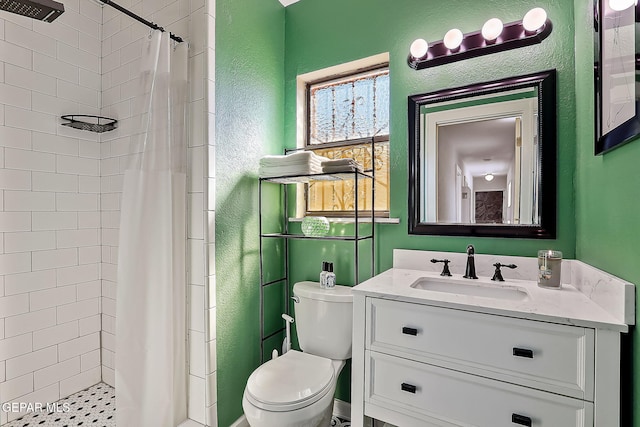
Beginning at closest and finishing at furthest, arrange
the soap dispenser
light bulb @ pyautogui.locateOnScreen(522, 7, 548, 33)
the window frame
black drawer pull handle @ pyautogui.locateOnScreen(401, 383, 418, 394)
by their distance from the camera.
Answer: black drawer pull handle @ pyautogui.locateOnScreen(401, 383, 418, 394), light bulb @ pyautogui.locateOnScreen(522, 7, 548, 33), the soap dispenser, the window frame

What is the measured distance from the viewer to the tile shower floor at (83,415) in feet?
5.84

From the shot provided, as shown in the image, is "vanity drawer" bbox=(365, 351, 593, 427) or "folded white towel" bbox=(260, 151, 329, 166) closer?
"vanity drawer" bbox=(365, 351, 593, 427)

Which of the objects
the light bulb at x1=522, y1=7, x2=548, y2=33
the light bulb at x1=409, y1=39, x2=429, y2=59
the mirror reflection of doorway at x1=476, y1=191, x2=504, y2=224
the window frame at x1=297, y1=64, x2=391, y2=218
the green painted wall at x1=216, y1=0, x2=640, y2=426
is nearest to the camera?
the green painted wall at x1=216, y1=0, x2=640, y2=426

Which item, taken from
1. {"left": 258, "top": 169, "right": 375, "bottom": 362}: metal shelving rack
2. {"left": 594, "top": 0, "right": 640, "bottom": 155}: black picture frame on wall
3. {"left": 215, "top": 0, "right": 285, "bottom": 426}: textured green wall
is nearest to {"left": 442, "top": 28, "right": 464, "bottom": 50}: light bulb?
{"left": 594, "top": 0, "right": 640, "bottom": 155}: black picture frame on wall

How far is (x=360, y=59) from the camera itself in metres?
1.96

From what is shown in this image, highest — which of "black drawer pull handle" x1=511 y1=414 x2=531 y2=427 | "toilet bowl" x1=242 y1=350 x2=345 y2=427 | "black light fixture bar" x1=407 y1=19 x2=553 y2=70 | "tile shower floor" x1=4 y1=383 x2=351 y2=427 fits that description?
"black light fixture bar" x1=407 y1=19 x2=553 y2=70

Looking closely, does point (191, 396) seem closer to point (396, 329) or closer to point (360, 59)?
point (396, 329)

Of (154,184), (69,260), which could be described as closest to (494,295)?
(154,184)

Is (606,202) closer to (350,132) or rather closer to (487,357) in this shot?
(487,357)

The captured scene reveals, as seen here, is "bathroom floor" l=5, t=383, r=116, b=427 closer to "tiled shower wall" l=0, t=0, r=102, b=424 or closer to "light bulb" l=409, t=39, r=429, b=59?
"tiled shower wall" l=0, t=0, r=102, b=424

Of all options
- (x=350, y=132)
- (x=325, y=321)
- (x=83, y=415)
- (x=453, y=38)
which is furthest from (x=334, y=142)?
(x=83, y=415)

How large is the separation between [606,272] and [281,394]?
1.33 metres

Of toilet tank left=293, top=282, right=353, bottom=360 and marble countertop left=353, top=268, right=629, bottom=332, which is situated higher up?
→ marble countertop left=353, top=268, right=629, bottom=332

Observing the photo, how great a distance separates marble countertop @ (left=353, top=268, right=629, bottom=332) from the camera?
3.25 ft
